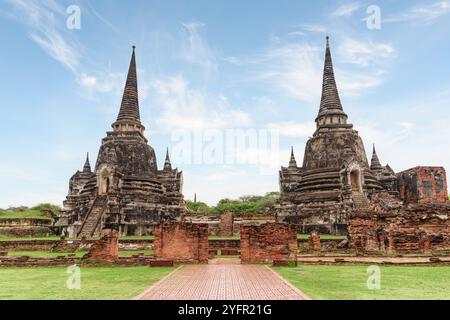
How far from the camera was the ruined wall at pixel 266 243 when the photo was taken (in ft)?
51.1

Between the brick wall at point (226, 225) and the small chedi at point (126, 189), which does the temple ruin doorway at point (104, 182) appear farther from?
the brick wall at point (226, 225)

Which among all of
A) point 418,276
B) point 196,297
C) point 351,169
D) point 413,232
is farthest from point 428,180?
point 196,297

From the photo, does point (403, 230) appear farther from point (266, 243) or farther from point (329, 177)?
point (329, 177)

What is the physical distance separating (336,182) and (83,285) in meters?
27.0

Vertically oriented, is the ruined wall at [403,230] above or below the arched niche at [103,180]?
below

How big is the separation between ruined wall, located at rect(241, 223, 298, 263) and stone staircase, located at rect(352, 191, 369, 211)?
16313 millimetres

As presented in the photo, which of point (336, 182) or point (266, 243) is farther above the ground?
point (336, 182)

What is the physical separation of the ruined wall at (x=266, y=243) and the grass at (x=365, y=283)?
177 centimetres

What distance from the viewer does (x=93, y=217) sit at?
102 ft

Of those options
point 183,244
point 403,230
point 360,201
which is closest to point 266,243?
point 183,244

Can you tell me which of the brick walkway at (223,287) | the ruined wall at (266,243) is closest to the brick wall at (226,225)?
the ruined wall at (266,243)

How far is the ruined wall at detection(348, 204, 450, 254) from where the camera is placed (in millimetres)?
18920

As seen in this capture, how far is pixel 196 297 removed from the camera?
26.6 ft
